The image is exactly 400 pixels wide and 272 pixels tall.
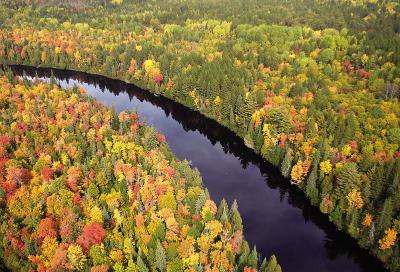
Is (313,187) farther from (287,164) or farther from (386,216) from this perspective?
(386,216)

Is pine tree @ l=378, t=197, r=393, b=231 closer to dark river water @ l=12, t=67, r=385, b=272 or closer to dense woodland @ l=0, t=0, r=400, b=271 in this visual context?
dense woodland @ l=0, t=0, r=400, b=271

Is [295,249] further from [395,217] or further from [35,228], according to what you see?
[35,228]

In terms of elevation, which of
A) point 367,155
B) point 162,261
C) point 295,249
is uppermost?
point 367,155

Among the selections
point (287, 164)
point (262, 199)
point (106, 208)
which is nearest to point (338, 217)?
point (262, 199)

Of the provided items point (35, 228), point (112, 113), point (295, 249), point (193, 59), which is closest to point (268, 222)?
point (295, 249)

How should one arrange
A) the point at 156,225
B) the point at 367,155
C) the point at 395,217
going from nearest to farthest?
the point at 156,225 < the point at 395,217 < the point at 367,155

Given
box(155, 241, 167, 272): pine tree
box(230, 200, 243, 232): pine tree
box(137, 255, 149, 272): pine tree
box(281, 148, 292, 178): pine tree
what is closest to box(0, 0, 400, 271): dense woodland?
box(281, 148, 292, 178): pine tree
